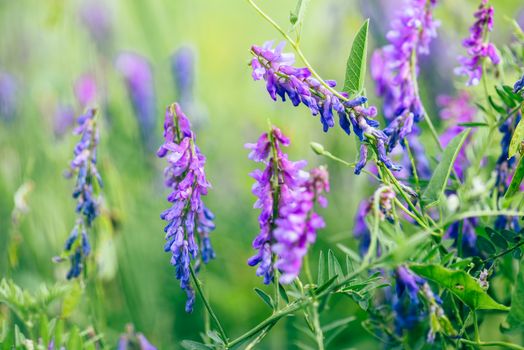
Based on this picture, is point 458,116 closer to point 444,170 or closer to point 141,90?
point 444,170

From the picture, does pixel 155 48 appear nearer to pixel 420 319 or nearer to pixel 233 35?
pixel 420 319

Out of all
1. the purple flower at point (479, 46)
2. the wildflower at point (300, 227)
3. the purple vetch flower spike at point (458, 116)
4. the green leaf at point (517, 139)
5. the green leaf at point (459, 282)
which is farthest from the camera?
the purple vetch flower spike at point (458, 116)

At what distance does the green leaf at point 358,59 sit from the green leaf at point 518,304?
314 millimetres

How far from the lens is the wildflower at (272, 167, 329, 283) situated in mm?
754

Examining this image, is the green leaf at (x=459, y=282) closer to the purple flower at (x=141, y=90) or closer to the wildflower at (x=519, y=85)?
the wildflower at (x=519, y=85)

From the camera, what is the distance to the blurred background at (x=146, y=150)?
5.74 feet

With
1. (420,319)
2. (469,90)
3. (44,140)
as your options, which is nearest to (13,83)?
(44,140)

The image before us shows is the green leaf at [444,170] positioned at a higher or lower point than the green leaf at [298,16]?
lower

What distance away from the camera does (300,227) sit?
764 mm

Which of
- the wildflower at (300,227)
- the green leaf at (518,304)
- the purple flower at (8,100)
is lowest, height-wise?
the green leaf at (518,304)

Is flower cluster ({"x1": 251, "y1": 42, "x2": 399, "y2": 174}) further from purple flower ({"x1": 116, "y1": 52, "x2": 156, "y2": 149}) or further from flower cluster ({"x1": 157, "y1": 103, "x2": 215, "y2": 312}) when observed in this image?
purple flower ({"x1": 116, "y1": 52, "x2": 156, "y2": 149})

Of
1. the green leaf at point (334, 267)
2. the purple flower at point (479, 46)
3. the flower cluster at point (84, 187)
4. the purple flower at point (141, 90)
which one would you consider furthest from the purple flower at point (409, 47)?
the purple flower at point (141, 90)

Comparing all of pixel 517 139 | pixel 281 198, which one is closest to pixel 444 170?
pixel 517 139

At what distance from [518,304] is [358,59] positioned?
1.24 ft
